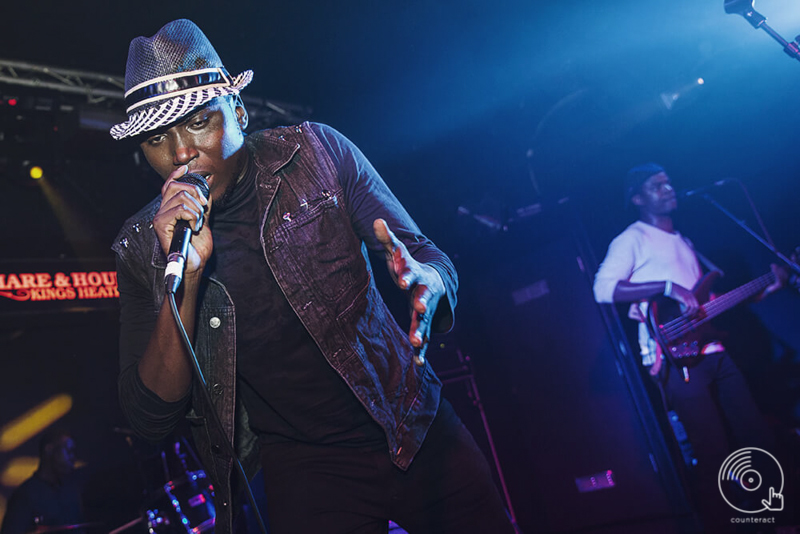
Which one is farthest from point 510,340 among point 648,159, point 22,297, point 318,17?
point 22,297

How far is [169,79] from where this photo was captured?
1.74 meters

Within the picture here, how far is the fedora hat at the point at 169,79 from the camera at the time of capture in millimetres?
1702

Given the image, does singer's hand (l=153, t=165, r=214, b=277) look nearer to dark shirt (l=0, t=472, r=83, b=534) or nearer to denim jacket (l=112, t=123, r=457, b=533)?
denim jacket (l=112, t=123, r=457, b=533)

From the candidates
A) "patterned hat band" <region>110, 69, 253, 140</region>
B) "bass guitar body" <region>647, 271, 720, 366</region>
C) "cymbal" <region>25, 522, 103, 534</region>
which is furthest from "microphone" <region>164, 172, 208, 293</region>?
"cymbal" <region>25, 522, 103, 534</region>

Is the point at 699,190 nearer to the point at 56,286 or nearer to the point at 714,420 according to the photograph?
the point at 714,420

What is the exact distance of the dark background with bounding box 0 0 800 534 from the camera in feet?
14.4

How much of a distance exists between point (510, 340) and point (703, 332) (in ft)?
5.58

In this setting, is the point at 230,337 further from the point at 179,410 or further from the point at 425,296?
the point at 425,296

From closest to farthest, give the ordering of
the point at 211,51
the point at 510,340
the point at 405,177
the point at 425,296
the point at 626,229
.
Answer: the point at 425,296, the point at 211,51, the point at 626,229, the point at 510,340, the point at 405,177

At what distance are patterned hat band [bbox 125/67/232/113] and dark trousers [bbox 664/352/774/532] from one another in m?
4.11

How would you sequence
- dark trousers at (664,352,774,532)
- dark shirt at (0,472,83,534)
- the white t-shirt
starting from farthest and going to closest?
dark shirt at (0,472,83,534), the white t-shirt, dark trousers at (664,352,774,532)

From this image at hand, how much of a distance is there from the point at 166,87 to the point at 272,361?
95cm

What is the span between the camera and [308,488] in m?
1.54

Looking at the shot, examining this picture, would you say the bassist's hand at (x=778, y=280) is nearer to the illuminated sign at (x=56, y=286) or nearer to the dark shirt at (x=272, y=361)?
the dark shirt at (x=272, y=361)
